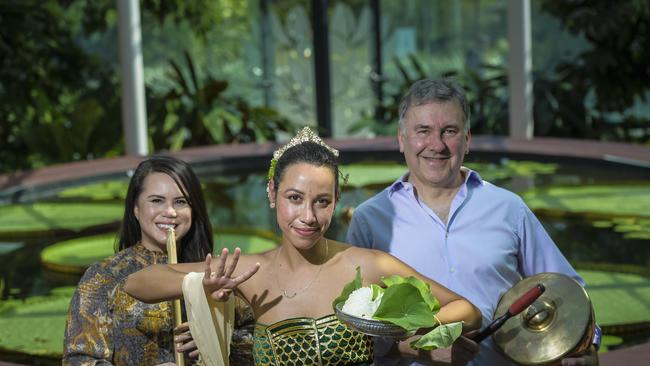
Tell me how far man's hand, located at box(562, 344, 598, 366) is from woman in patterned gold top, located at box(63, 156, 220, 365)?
116 cm

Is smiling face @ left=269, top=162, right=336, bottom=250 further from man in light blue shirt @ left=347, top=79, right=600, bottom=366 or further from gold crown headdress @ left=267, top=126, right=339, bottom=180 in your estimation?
man in light blue shirt @ left=347, top=79, right=600, bottom=366

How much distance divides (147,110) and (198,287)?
37.3 ft

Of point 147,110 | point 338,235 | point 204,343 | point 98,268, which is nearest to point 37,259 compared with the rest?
point 338,235

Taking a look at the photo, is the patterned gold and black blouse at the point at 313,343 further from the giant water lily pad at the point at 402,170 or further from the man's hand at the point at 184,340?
the giant water lily pad at the point at 402,170

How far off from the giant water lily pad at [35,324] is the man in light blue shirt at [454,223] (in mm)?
2787

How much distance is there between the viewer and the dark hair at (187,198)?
3.35m

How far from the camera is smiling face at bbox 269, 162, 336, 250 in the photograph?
2.80m

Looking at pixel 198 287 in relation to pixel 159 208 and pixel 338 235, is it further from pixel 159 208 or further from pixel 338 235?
pixel 338 235

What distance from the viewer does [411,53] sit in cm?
1670

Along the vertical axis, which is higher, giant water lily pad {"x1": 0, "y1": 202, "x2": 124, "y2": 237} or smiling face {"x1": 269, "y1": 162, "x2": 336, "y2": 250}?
smiling face {"x1": 269, "y1": 162, "x2": 336, "y2": 250}

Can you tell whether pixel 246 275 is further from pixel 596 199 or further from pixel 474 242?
pixel 596 199

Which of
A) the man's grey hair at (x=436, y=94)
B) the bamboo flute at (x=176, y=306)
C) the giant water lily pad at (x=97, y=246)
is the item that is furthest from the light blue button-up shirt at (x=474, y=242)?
the giant water lily pad at (x=97, y=246)

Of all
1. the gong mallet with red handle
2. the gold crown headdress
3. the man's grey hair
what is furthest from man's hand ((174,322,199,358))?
the man's grey hair

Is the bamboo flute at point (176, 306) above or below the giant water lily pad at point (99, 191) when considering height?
above
